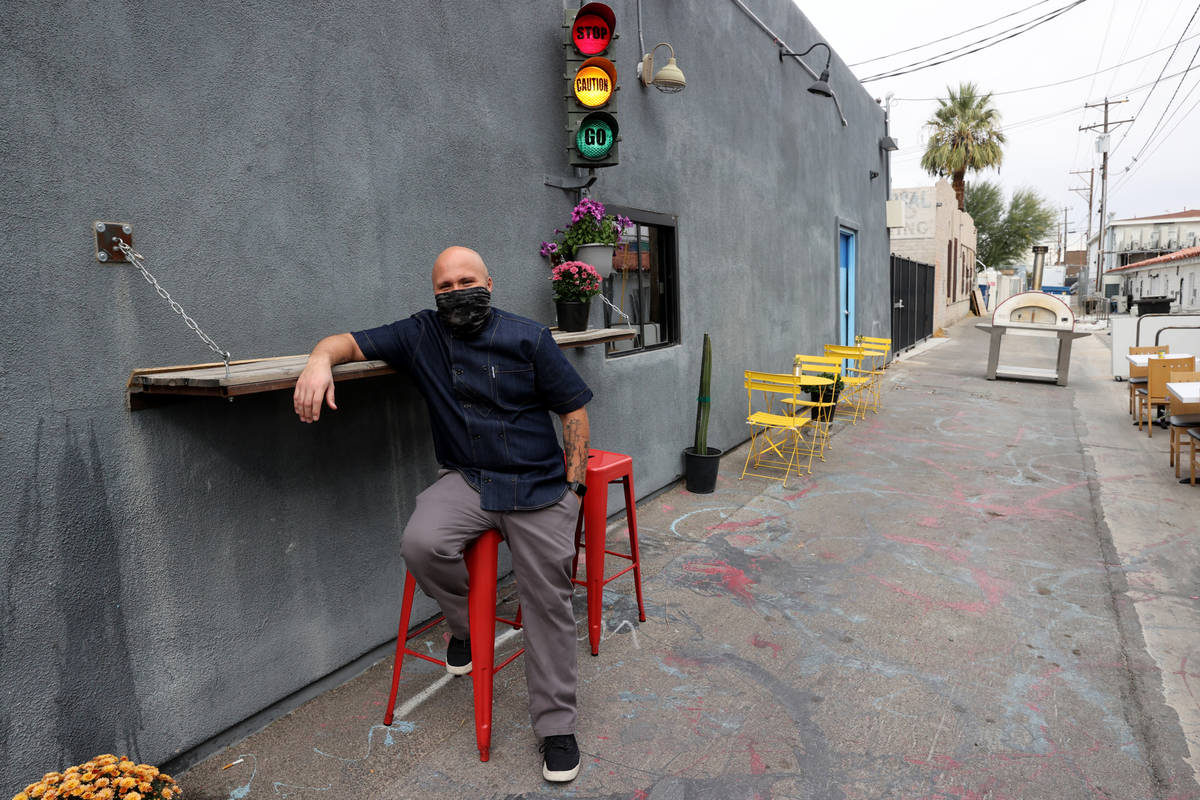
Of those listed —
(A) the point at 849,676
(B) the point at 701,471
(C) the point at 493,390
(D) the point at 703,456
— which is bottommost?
(A) the point at 849,676

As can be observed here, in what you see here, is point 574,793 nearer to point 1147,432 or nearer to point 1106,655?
point 1106,655

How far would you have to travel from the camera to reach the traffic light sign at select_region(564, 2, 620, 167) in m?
4.46

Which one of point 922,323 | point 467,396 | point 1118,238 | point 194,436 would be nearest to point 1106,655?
point 467,396

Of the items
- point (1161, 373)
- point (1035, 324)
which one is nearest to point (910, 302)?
point (1035, 324)

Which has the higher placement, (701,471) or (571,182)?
(571,182)

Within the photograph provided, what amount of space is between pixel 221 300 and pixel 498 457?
1.23m

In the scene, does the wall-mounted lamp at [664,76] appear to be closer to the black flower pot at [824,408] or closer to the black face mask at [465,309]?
the black face mask at [465,309]

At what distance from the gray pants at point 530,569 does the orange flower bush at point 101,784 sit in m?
1.00

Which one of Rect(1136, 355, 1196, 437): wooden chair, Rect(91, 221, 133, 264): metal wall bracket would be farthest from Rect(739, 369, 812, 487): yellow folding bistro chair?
Rect(91, 221, 133, 264): metal wall bracket

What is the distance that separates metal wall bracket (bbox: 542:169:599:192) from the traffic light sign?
0.13 metres

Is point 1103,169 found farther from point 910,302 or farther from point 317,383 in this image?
point 317,383

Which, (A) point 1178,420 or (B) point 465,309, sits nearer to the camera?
(B) point 465,309

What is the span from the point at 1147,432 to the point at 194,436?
9999 millimetres

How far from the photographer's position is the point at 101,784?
200 centimetres
